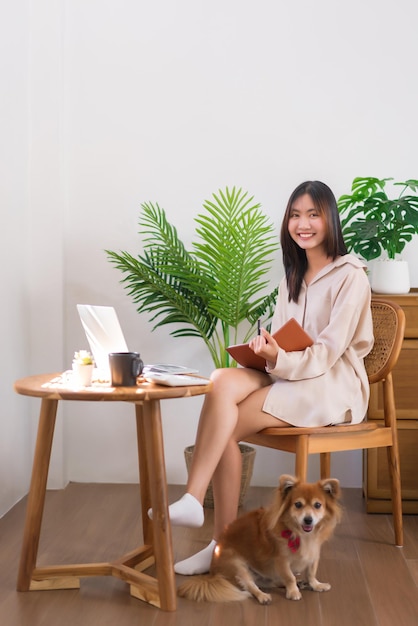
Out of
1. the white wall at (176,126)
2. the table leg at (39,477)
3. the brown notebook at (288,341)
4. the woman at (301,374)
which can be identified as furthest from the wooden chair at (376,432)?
the white wall at (176,126)

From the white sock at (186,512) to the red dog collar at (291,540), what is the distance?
0.26 meters

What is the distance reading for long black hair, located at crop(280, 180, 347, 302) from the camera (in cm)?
282

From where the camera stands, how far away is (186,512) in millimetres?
2350

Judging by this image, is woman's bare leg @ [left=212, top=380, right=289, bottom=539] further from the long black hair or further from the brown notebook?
the long black hair

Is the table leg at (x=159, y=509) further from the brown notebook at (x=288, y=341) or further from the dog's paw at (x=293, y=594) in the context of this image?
the brown notebook at (x=288, y=341)

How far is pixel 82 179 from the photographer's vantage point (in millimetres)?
3760

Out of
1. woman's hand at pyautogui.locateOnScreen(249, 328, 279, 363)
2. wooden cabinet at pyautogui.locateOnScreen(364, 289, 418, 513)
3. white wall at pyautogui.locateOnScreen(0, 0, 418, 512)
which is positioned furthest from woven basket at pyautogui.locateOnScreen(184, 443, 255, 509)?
woman's hand at pyautogui.locateOnScreen(249, 328, 279, 363)

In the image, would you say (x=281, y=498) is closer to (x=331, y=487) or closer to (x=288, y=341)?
(x=331, y=487)

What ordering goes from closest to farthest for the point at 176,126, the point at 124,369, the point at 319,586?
the point at 124,369 → the point at 319,586 → the point at 176,126

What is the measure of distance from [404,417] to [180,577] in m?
1.23

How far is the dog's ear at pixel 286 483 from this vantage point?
2.30 metres

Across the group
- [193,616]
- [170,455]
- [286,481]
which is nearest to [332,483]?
[286,481]

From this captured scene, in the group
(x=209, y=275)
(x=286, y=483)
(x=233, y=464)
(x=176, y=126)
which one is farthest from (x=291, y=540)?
(x=176, y=126)

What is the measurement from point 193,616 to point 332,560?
692mm
